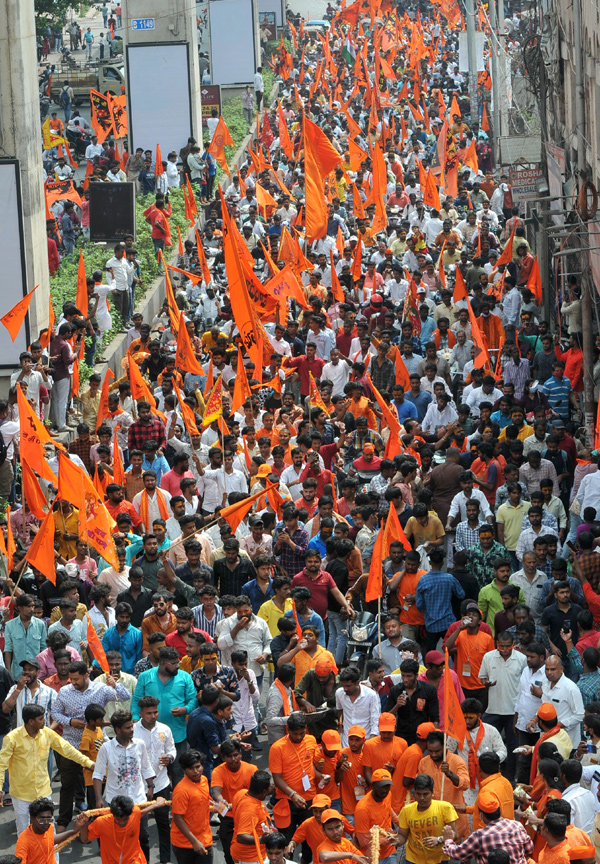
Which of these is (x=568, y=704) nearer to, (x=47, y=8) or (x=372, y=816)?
(x=372, y=816)

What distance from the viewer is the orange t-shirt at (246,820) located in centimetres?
917

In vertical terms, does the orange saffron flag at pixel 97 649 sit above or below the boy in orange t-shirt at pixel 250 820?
above

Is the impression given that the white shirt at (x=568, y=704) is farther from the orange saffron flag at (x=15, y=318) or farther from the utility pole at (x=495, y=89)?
the utility pole at (x=495, y=89)

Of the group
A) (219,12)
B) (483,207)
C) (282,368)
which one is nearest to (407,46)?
(219,12)

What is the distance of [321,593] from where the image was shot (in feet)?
40.0

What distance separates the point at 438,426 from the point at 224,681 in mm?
5790

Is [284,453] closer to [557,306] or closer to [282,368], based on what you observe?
[282,368]

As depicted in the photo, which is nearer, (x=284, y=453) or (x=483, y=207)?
(x=284, y=453)

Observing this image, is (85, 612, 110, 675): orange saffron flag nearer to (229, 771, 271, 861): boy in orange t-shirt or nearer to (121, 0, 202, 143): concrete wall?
(229, 771, 271, 861): boy in orange t-shirt

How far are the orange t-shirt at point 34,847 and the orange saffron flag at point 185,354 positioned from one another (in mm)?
8451

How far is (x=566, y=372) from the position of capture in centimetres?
1664

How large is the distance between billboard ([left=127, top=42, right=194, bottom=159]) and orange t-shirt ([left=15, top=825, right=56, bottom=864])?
1055 inches

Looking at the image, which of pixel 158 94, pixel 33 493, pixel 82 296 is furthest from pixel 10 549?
pixel 158 94

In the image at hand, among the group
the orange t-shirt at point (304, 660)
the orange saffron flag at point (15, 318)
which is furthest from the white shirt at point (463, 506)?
the orange saffron flag at point (15, 318)
